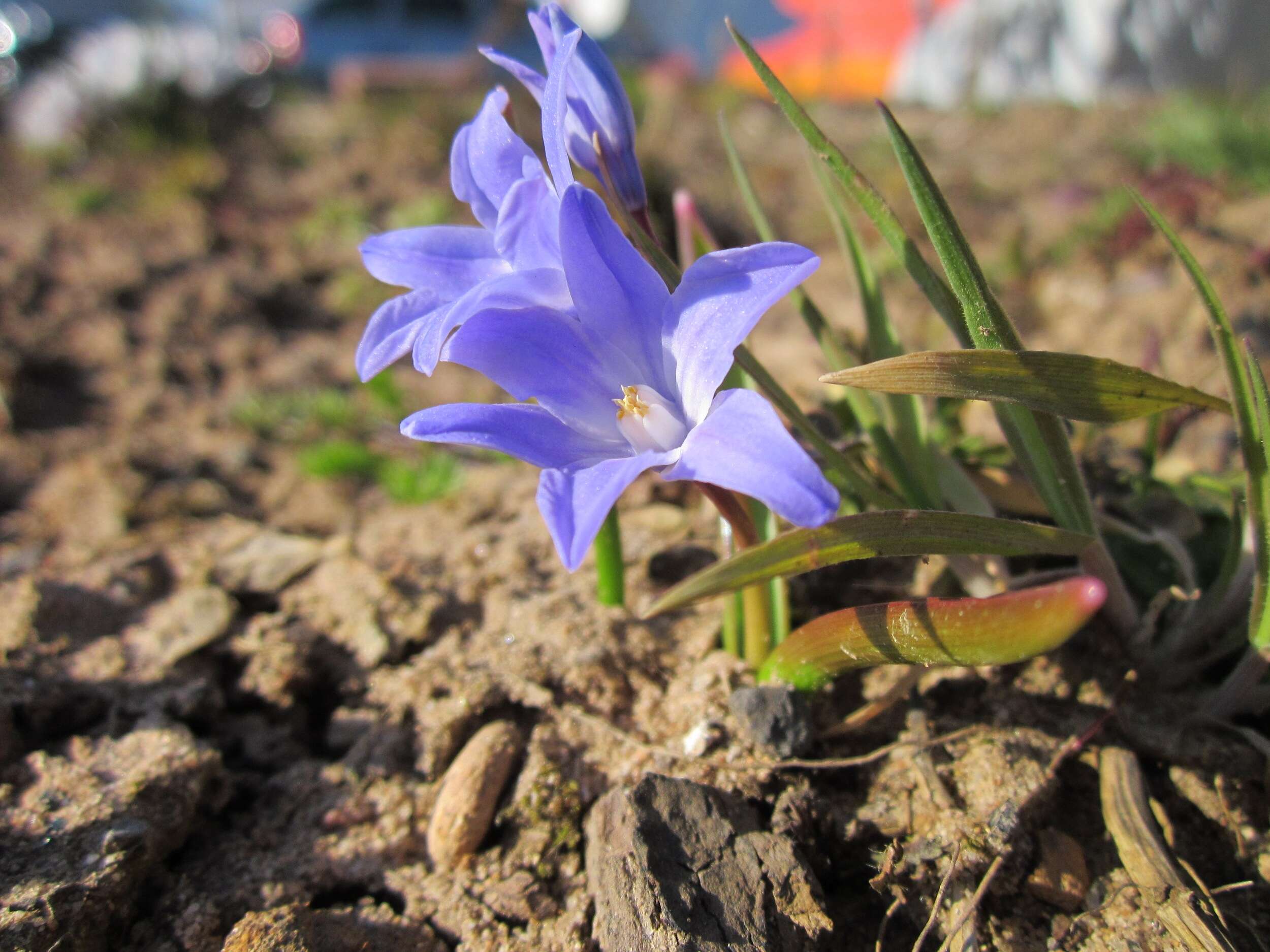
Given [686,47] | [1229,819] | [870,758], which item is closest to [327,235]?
[870,758]

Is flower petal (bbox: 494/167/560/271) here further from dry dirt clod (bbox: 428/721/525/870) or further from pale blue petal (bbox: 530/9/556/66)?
dry dirt clod (bbox: 428/721/525/870)

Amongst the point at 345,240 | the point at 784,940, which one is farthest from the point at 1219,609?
the point at 345,240

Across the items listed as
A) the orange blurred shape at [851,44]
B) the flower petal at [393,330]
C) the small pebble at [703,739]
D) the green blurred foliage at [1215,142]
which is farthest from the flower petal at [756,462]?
the orange blurred shape at [851,44]

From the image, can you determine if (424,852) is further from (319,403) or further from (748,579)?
(319,403)

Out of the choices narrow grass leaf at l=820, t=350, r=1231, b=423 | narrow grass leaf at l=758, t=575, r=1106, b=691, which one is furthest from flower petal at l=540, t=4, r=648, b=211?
narrow grass leaf at l=758, t=575, r=1106, b=691

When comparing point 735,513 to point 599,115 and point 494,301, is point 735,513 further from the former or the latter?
point 599,115

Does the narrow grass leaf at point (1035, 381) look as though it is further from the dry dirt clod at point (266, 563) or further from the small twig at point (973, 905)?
the dry dirt clod at point (266, 563)

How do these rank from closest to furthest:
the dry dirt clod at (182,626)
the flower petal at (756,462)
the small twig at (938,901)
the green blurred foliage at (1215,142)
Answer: the flower petal at (756,462)
the small twig at (938,901)
the dry dirt clod at (182,626)
the green blurred foliage at (1215,142)
